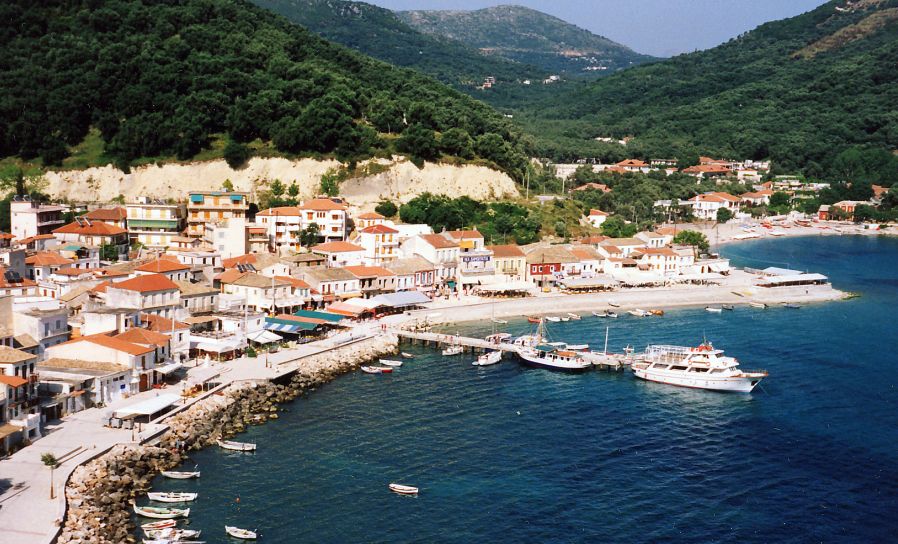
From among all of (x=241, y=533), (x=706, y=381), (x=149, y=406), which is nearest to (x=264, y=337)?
(x=149, y=406)

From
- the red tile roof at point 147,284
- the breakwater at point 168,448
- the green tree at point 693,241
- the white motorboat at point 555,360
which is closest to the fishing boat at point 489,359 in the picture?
the white motorboat at point 555,360

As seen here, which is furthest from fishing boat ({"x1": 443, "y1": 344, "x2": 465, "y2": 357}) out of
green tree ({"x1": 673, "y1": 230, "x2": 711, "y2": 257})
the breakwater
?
green tree ({"x1": 673, "y1": 230, "x2": 711, "y2": 257})

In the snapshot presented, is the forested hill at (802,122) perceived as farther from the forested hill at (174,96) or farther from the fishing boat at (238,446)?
the fishing boat at (238,446)

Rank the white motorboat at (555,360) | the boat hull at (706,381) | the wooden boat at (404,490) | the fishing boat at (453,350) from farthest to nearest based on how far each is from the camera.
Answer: the fishing boat at (453,350) → the white motorboat at (555,360) → the boat hull at (706,381) → the wooden boat at (404,490)

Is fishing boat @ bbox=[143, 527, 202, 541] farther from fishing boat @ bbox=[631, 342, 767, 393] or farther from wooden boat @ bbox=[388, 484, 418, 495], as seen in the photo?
fishing boat @ bbox=[631, 342, 767, 393]

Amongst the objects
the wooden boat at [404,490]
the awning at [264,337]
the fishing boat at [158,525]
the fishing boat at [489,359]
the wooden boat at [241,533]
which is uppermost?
the awning at [264,337]

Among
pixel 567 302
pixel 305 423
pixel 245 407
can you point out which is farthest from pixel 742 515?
pixel 567 302

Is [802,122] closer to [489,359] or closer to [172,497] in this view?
[489,359]
